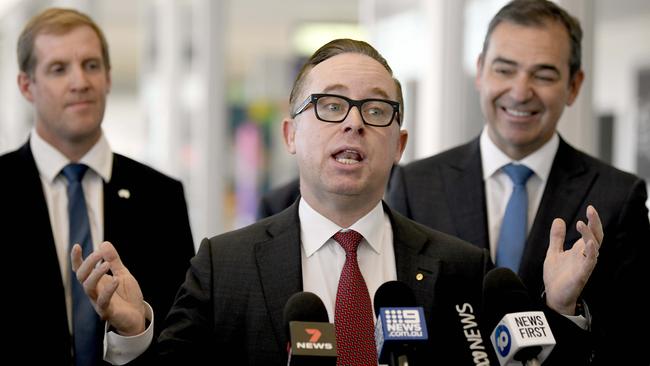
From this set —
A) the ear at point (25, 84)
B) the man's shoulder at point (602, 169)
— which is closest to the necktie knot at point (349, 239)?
the man's shoulder at point (602, 169)

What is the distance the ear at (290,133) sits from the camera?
10.6 feet

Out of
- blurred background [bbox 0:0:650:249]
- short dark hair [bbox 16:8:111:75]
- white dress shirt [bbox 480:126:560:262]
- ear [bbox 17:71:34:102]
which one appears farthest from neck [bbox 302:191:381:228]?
blurred background [bbox 0:0:650:249]

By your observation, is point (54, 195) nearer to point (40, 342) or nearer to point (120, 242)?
point (120, 242)

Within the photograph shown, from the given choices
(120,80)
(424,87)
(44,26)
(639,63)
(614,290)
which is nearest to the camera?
(614,290)

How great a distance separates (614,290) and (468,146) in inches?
32.2

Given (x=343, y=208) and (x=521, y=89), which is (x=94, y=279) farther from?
(x=521, y=89)

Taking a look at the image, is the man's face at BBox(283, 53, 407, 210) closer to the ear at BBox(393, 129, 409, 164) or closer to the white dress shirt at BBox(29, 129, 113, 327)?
the ear at BBox(393, 129, 409, 164)

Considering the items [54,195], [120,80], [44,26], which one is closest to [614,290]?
[54,195]

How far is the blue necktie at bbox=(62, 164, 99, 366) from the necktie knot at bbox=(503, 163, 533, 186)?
1502 mm

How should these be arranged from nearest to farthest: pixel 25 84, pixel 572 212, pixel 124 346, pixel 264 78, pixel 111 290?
pixel 111 290 → pixel 124 346 → pixel 572 212 → pixel 25 84 → pixel 264 78

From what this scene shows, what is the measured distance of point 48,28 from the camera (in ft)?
15.0

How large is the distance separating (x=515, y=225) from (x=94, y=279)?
5.36ft

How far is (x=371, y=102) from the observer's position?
10.1ft

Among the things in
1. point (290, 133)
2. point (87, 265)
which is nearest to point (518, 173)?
point (290, 133)
